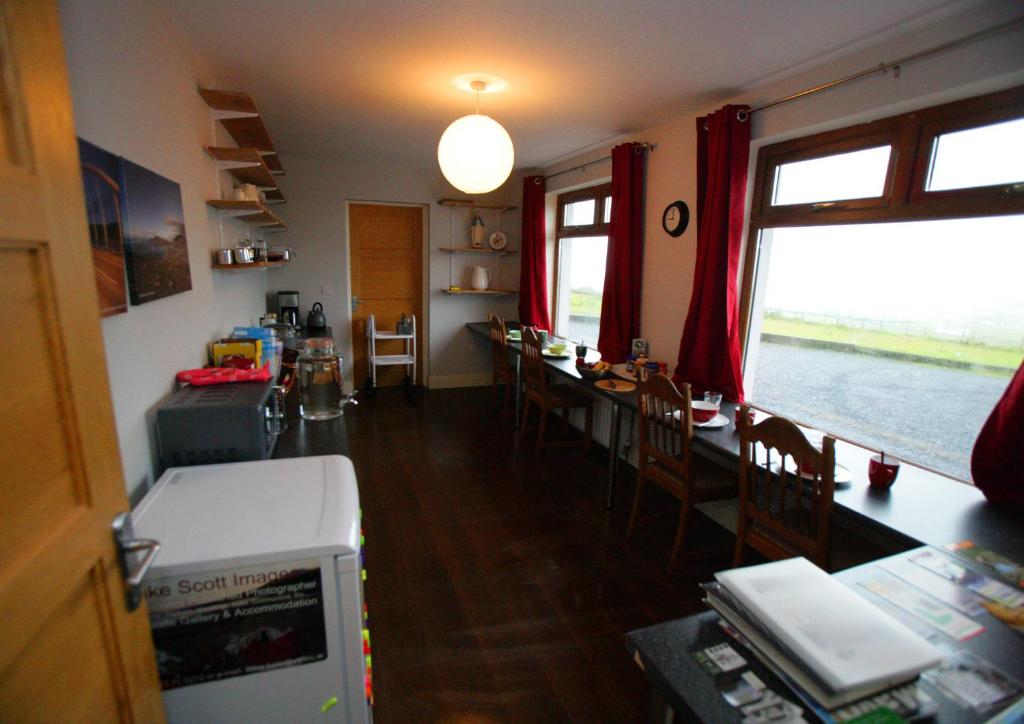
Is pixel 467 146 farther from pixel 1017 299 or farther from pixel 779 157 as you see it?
pixel 1017 299

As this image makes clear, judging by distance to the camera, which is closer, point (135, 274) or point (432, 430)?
point (135, 274)

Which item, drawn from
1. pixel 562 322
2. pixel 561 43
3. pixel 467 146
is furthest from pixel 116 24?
pixel 562 322

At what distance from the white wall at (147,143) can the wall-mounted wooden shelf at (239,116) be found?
0.23ft

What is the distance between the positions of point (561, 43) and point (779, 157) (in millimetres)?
1332

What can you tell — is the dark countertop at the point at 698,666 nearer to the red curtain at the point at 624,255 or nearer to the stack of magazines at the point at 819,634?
the stack of magazines at the point at 819,634

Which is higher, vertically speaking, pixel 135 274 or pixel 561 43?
pixel 561 43

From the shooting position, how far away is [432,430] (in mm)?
4262

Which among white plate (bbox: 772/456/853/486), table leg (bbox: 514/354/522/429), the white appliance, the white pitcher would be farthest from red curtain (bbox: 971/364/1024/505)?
the white pitcher

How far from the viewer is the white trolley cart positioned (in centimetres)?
496

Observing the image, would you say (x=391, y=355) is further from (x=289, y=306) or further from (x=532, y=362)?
(x=532, y=362)

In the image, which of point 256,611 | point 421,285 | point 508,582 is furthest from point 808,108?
point 421,285

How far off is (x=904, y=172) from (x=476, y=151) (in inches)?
73.3

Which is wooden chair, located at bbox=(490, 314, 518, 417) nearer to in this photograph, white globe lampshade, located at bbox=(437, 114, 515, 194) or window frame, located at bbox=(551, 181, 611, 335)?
window frame, located at bbox=(551, 181, 611, 335)

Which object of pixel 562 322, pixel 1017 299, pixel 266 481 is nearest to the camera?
pixel 266 481
